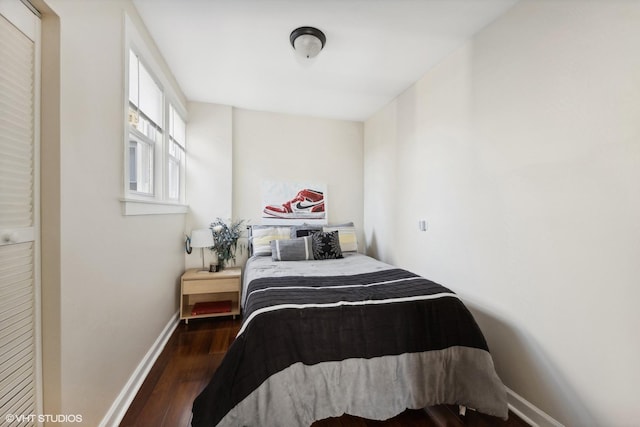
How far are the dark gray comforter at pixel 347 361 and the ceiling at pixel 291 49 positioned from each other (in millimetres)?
1855

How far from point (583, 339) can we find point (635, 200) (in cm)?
72

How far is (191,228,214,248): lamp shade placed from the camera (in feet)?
8.94

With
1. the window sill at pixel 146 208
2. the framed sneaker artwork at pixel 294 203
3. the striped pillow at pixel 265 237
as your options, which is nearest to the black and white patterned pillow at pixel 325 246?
the striped pillow at pixel 265 237

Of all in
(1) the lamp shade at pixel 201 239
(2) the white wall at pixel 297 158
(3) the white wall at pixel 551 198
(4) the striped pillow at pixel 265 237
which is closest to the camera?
(3) the white wall at pixel 551 198

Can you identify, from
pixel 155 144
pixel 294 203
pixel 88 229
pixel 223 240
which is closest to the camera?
pixel 88 229

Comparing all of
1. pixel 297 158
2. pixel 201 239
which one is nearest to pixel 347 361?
pixel 201 239

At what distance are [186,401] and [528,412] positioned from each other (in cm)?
212

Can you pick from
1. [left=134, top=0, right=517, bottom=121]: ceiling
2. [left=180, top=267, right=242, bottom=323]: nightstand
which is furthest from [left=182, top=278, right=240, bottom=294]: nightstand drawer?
[left=134, top=0, right=517, bottom=121]: ceiling

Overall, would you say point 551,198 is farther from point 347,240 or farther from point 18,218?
point 18,218

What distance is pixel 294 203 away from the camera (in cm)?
344

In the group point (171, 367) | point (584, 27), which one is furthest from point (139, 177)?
point (584, 27)

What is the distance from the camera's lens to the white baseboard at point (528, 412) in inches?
55.2

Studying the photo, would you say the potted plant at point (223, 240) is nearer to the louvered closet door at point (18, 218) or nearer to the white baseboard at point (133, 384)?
the white baseboard at point (133, 384)

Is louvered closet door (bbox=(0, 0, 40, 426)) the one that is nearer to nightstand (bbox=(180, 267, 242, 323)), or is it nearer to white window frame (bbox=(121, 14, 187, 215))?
white window frame (bbox=(121, 14, 187, 215))
